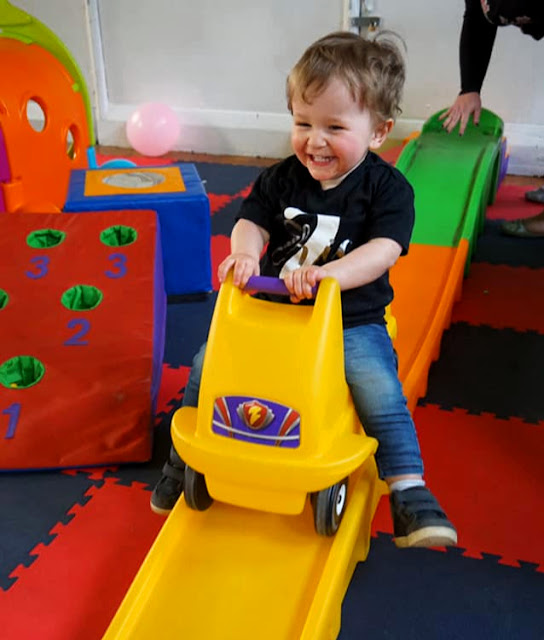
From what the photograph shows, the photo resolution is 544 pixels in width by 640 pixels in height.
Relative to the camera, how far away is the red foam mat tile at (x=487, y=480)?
4.65ft

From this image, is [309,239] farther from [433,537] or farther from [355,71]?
[433,537]

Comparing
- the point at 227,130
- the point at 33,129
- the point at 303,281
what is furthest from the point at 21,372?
the point at 227,130

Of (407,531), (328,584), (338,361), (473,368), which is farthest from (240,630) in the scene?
(473,368)

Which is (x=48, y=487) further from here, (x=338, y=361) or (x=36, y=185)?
(x=36, y=185)

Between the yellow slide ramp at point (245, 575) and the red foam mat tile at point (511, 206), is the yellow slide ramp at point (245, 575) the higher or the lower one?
the higher one

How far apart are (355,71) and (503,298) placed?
138 cm

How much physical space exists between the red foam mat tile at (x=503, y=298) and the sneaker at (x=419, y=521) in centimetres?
111

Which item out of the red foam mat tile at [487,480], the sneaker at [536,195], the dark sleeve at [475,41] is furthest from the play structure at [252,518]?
the sneaker at [536,195]

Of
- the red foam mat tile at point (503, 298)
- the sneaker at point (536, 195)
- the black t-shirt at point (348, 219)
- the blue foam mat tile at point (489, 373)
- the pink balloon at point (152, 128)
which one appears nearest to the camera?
the black t-shirt at point (348, 219)

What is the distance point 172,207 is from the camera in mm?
2330

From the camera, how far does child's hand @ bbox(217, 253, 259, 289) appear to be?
1.23 m

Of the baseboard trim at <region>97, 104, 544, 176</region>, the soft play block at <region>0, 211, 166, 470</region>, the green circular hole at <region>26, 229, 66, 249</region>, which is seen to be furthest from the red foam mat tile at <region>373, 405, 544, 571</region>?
the baseboard trim at <region>97, 104, 544, 176</region>

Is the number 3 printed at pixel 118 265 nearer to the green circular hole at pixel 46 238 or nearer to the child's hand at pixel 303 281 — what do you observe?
the green circular hole at pixel 46 238

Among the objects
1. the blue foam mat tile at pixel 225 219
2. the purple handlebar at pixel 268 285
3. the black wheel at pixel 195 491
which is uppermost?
the purple handlebar at pixel 268 285
